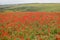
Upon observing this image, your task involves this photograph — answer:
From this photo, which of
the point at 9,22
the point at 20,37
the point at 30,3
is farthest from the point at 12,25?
the point at 30,3

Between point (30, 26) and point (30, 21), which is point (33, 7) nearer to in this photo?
point (30, 21)

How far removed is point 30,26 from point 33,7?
15.8 inches

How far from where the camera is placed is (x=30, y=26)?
3.17m

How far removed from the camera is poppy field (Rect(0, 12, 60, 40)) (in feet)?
9.86

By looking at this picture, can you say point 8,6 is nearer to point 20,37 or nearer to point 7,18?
point 7,18

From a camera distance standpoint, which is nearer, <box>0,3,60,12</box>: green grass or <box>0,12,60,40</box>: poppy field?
<box>0,12,60,40</box>: poppy field

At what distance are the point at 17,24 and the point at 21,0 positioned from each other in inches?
18.7

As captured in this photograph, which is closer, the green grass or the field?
the field

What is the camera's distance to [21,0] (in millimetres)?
3375

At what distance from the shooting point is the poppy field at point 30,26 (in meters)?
3.01

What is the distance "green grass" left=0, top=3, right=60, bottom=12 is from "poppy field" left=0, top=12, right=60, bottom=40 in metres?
0.07

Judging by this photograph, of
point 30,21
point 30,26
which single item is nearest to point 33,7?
point 30,21

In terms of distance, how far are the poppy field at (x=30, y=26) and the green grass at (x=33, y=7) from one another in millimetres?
70

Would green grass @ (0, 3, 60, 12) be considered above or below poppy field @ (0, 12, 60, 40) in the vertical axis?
above
